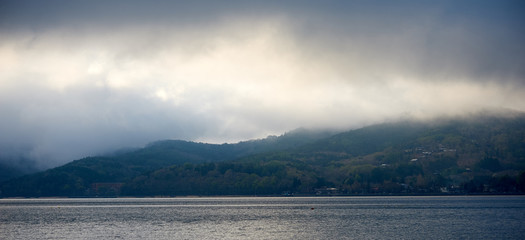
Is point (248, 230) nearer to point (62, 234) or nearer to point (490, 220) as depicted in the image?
point (62, 234)

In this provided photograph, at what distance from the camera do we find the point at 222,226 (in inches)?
5551

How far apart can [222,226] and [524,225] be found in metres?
77.7

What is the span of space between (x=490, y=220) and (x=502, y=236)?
42117 mm

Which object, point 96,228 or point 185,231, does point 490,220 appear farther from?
point 96,228

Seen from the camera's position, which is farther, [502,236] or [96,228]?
[96,228]

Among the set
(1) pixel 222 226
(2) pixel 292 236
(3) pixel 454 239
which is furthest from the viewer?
(1) pixel 222 226

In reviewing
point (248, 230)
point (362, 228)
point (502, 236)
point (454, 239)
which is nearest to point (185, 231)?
point (248, 230)

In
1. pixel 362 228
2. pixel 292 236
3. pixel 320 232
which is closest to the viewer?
pixel 292 236

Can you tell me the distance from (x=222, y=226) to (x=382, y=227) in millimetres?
43165

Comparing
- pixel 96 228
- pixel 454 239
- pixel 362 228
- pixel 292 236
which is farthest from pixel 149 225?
pixel 454 239

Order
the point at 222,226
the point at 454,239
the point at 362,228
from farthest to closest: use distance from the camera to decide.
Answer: the point at 222,226 → the point at 362,228 → the point at 454,239

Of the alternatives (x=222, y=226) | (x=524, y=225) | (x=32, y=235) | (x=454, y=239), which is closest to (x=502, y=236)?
(x=454, y=239)

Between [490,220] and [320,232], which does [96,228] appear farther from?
[490,220]

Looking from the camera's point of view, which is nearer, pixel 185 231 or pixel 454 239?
pixel 454 239
